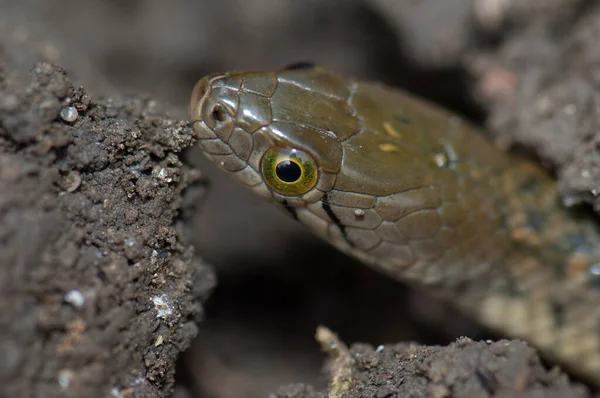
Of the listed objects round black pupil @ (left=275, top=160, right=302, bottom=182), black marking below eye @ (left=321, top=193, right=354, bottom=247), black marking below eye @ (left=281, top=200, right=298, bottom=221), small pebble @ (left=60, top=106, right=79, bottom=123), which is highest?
small pebble @ (left=60, top=106, right=79, bottom=123)

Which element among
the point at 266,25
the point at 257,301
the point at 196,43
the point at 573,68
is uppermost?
the point at 573,68

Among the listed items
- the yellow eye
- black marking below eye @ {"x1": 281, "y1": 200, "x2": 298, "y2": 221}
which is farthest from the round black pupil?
black marking below eye @ {"x1": 281, "y1": 200, "x2": 298, "y2": 221}

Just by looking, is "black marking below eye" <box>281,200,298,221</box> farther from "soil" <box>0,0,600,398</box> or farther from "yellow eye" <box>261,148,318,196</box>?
"soil" <box>0,0,600,398</box>

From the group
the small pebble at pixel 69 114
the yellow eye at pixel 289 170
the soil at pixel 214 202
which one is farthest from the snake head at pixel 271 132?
the small pebble at pixel 69 114

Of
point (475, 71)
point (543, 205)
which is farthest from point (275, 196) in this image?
point (475, 71)

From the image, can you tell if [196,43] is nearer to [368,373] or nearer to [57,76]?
[57,76]

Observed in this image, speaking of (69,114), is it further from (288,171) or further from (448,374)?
(448,374)
